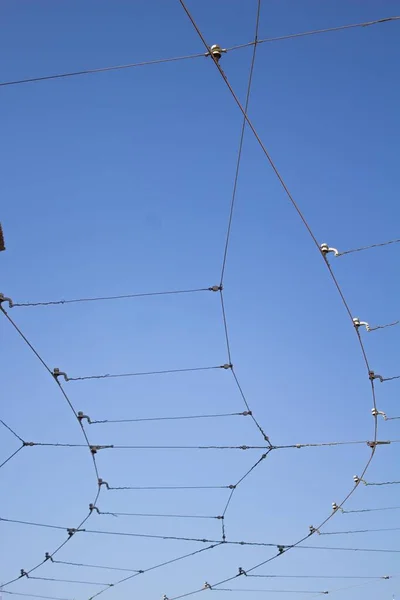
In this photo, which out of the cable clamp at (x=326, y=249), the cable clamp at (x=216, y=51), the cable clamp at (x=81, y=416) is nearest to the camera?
the cable clamp at (x=216, y=51)

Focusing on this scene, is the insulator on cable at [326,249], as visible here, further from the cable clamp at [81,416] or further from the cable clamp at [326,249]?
the cable clamp at [81,416]

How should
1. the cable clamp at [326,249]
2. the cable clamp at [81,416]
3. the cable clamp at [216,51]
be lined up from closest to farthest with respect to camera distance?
the cable clamp at [216,51]
the cable clamp at [326,249]
the cable clamp at [81,416]

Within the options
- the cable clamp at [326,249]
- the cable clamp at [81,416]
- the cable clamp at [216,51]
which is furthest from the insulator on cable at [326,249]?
the cable clamp at [81,416]

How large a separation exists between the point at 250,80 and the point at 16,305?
26.1ft

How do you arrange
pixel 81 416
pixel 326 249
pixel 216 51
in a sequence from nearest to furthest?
pixel 216 51 → pixel 326 249 → pixel 81 416

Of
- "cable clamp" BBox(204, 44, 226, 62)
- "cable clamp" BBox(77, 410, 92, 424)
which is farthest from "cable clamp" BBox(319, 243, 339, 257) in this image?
"cable clamp" BBox(77, 410, 92, 424)

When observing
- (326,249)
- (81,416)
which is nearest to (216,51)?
(326,249)

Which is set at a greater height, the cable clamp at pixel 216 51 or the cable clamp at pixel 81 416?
the cable clamp at pixel 216 51

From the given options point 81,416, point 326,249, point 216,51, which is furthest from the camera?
point 81,416

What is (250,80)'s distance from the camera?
12.7 metres

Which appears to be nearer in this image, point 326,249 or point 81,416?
point 326,249

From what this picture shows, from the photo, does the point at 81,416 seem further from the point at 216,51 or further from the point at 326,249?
the point at 216,51

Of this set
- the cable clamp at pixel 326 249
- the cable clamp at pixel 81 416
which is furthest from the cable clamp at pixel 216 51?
the cable clamp at pixel 81 416

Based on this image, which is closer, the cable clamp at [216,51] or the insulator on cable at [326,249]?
the cable clamp at [216,51]
